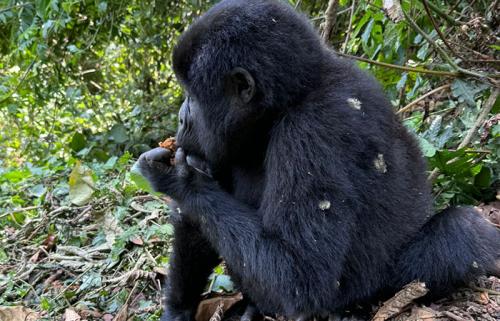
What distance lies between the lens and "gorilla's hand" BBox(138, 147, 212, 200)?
9.04ft

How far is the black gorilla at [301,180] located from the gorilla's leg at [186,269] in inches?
4.6

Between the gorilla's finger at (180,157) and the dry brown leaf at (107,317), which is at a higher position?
the gorilla's finger at (180,157)

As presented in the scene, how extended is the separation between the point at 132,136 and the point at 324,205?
4316 millimetres

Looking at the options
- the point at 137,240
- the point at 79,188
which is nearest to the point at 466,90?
the point at 137,240

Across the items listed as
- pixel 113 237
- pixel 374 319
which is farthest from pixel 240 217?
pixel 113 237

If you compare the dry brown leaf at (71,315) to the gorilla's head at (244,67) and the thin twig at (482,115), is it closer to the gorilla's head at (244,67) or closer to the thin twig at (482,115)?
the gorilla's head at (244,67)

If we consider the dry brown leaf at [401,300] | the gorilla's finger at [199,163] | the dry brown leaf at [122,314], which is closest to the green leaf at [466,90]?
the dry brown leaf at [401,300]

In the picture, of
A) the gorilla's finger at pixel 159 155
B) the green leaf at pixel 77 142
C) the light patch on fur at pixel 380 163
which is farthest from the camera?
the green leaf at pixel 77 142

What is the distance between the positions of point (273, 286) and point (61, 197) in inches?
104

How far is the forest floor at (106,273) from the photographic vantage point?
103 inches

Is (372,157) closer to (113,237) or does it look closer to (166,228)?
(166,228)

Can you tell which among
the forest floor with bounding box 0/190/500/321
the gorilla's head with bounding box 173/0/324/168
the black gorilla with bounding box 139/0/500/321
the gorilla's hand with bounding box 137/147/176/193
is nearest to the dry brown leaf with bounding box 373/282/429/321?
the forest floor with bounding box 0/190/500/321

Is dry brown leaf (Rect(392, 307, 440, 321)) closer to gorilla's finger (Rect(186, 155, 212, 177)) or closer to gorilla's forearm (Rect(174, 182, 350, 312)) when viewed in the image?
gorilla's forearm (Rect(174, 182, 350, 312))

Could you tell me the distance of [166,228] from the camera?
11.8 ft
